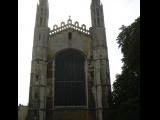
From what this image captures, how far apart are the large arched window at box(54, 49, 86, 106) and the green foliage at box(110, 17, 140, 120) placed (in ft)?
11.3

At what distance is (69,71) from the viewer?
22.5 m

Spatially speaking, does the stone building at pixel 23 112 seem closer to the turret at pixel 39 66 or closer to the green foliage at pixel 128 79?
the turret at pixel 39 66

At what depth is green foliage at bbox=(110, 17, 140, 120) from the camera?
14.5m

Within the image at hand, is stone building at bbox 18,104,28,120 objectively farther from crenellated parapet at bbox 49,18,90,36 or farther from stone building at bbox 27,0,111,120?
crenellated parapet at bbox 49,18,90,36

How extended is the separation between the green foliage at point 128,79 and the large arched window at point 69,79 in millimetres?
3436

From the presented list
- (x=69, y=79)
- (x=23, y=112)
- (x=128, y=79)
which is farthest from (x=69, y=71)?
(x=128, y=79)

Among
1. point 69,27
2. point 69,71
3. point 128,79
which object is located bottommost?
point 128,79

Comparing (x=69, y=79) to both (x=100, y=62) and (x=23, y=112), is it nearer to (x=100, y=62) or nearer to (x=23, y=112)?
(x=100, y=62)

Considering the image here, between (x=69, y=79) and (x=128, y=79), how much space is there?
720cm

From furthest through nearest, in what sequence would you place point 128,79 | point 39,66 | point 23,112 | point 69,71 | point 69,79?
point 69,71, point 69,79, point 39,66, point 23,112, point 128,79

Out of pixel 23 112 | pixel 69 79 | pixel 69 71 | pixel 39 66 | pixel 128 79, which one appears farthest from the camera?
pixel 69 71

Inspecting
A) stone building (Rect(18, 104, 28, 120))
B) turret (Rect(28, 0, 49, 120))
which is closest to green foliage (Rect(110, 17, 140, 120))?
turret (Rect(28, 0, 49, 120))

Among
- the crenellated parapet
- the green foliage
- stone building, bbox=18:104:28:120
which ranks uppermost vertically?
the crenellated parapet
